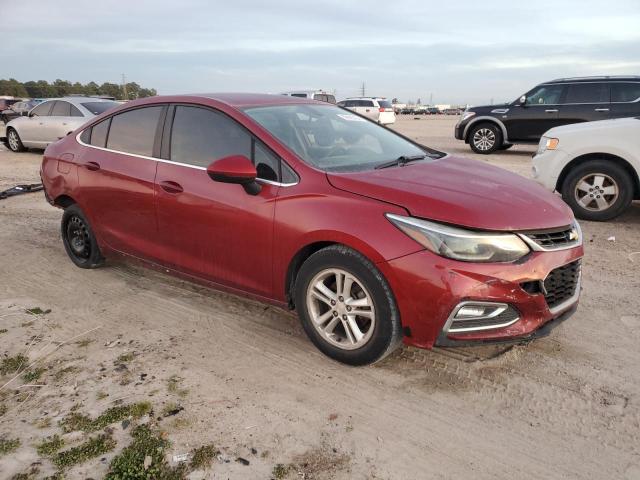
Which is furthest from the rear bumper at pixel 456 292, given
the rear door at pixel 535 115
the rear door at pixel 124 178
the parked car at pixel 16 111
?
the parked car at pixel 16 111

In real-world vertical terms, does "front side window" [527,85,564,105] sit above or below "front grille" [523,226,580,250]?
above

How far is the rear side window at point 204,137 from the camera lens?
3482mm

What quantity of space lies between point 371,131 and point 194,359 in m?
2.21

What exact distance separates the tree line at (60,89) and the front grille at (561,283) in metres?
58.8

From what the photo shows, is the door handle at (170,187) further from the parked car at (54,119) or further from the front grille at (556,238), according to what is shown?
the parked car at (54,119)

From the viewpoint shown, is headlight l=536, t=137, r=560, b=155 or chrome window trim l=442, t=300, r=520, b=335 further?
headlight l=536, t=137, r=560, b=155

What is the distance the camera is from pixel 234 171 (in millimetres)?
3113

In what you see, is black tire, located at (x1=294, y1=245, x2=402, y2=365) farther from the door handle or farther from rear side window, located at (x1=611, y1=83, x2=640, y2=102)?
rear side window, located at (x1=611, y1=83, x2=640, y2=102)

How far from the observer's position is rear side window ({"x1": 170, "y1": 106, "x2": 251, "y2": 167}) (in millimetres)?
3482

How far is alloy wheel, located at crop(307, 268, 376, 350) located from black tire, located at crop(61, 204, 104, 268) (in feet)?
8.44

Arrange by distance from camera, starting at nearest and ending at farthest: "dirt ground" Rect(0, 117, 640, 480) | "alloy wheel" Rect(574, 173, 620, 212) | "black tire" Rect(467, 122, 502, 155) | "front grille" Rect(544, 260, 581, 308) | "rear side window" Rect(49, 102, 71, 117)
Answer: "dirt ground" Rect(0, 117, 640, 480)
"front grille" Rect(544, 260, 581, 308)
"alloy wheel" Rect(574, 173, 620, 212)
"rear side window" Rect(49, 102, 71, 117)
"black tire" Rect(467, 122, 502, 155)

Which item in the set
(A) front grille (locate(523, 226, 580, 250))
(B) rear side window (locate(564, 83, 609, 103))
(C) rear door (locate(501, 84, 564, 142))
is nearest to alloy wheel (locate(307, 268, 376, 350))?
(A) front grille (locate(523, 226, 580, 250))

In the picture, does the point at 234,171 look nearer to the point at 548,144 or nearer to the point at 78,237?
the point at 78,237

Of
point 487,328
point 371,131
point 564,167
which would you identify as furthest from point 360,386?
point 564,167
